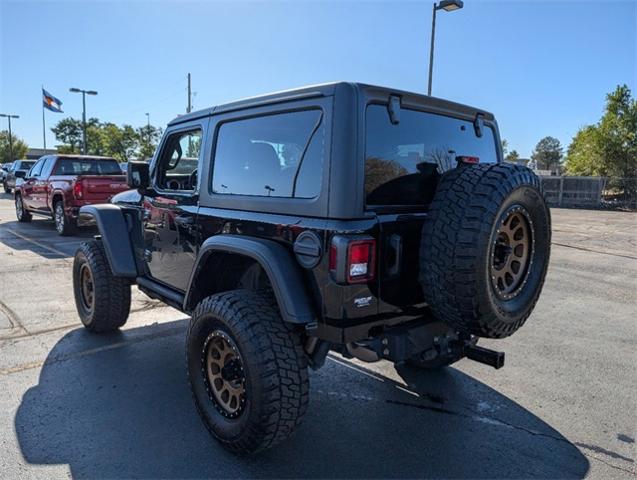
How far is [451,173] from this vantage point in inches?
97.9

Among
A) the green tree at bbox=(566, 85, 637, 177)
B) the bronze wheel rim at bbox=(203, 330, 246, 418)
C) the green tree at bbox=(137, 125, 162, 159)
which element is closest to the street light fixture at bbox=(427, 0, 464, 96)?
the bronze wheel rim at bbox=(203, 330, 246, 418)

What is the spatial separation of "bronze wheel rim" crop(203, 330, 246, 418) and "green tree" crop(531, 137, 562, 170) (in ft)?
350

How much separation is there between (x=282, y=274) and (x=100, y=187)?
8838mm

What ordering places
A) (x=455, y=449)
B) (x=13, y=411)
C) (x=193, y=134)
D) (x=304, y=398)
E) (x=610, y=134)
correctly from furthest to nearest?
(x=610, y=134)
(x=193, y=134)
(x=13, y=411)
(x=455, y=449)
(x=304, y=398)

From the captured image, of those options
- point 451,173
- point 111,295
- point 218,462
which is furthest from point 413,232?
point 111,295

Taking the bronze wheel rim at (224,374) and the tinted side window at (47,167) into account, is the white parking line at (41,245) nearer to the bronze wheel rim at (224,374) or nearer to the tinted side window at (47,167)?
the tinted side window at (47,167)

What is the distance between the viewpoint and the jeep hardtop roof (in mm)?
2344

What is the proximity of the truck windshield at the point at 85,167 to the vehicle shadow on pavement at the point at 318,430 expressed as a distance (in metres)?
8.61

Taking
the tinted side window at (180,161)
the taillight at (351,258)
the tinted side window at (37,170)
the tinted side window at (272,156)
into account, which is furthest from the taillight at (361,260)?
the tinted side window at (37,170)

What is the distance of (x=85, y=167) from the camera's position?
1127 centimetres

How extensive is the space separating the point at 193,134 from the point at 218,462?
89.0 inches

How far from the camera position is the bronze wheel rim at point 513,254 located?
2.48 m

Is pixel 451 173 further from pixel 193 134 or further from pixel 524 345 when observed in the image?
pixel 524 345

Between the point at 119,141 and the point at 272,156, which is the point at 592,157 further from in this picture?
the point at 119,141
